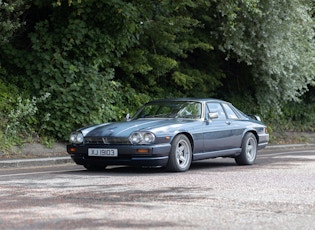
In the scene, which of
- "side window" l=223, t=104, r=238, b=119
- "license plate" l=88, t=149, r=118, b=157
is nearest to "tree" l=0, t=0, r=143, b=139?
"side window" l=223, t=104, r=238, b=119

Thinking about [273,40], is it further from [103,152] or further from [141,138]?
[103,152]

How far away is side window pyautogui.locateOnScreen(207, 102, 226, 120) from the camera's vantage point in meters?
13.7

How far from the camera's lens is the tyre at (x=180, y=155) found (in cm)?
1204

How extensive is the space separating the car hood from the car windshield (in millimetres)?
462

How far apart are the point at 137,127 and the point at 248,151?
329 cm

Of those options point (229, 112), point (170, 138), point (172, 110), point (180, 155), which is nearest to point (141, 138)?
point (170, 138)

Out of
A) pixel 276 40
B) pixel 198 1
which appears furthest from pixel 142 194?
pixel 276 40

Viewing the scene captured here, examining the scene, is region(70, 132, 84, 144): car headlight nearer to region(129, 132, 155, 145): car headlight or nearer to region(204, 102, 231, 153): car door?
region(129, 132, 155, 145): car headlight

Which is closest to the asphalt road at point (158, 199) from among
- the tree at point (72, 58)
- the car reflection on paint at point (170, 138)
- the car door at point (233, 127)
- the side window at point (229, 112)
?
the car reflection on paint at point (170, 138)

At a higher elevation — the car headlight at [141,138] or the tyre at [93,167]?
the car headlight at [141,138]

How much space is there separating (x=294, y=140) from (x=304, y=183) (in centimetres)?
1627

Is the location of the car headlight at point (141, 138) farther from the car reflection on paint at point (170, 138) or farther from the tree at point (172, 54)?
the tree at point (172, 54)

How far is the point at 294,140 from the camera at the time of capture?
1046 inches

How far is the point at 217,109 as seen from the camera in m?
13.9
